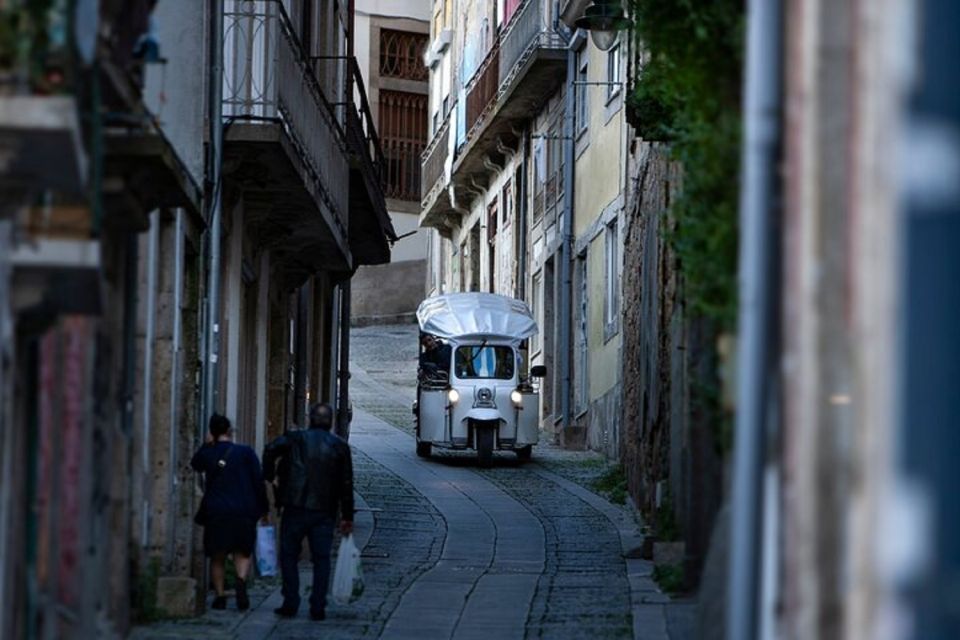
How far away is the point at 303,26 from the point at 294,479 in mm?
8744

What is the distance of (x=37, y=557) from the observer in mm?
11984

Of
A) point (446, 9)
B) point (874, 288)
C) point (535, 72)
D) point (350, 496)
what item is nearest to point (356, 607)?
point (350, 496)

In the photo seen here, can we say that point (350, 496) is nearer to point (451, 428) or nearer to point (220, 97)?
point (220, 97)

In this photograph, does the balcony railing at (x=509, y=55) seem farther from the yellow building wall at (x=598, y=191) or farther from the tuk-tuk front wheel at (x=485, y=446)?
the tuk-tuk front wheel at (x=485, y=446)

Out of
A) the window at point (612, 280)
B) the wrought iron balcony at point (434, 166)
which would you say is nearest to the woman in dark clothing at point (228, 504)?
the window at point (612, 280)

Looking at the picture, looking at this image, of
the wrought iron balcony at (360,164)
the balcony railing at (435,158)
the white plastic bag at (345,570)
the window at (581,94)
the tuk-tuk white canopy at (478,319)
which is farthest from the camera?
the balcony railing at (435,158)

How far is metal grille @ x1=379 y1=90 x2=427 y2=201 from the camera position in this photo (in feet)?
209

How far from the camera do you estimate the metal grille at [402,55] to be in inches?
2506

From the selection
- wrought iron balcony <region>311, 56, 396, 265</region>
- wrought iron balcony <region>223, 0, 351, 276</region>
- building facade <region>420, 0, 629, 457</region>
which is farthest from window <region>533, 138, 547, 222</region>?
wrought iron balcony <region>223, 0, 351, 276</region>

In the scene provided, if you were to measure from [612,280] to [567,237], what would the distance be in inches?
166

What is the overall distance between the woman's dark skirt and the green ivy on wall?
4.82 metres

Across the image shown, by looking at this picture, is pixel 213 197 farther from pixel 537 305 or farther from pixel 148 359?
pixel 537 305

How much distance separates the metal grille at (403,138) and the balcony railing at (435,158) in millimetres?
6169

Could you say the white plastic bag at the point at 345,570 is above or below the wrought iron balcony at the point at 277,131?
below
